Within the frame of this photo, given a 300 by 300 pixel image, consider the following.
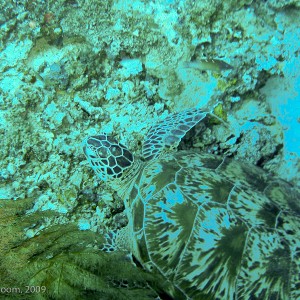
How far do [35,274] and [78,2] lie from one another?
6.71 ft

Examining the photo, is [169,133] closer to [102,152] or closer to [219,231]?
[102,152]

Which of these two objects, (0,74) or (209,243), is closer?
(209,243)

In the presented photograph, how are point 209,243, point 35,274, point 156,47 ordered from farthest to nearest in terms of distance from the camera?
1. point 156,47
2. point 209,243
3. point 35,274

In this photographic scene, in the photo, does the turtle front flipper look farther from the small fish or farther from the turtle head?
the small fish

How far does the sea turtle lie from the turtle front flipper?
134mm

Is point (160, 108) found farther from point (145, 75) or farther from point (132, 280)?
point (132, 280)

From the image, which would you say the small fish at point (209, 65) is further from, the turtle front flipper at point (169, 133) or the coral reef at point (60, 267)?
the coral reef at point (60, 267)

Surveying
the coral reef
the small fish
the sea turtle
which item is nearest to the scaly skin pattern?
the sea turtle

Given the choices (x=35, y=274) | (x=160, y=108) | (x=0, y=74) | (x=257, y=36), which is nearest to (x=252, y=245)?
(x=35, y=274)

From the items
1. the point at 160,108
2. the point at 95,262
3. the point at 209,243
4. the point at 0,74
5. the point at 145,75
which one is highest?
the point at 145,75

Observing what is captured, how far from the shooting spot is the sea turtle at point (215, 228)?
4.93ft

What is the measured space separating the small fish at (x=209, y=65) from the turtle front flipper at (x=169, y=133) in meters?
0.37

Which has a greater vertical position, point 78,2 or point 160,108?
point 78,2

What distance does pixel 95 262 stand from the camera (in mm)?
1466
